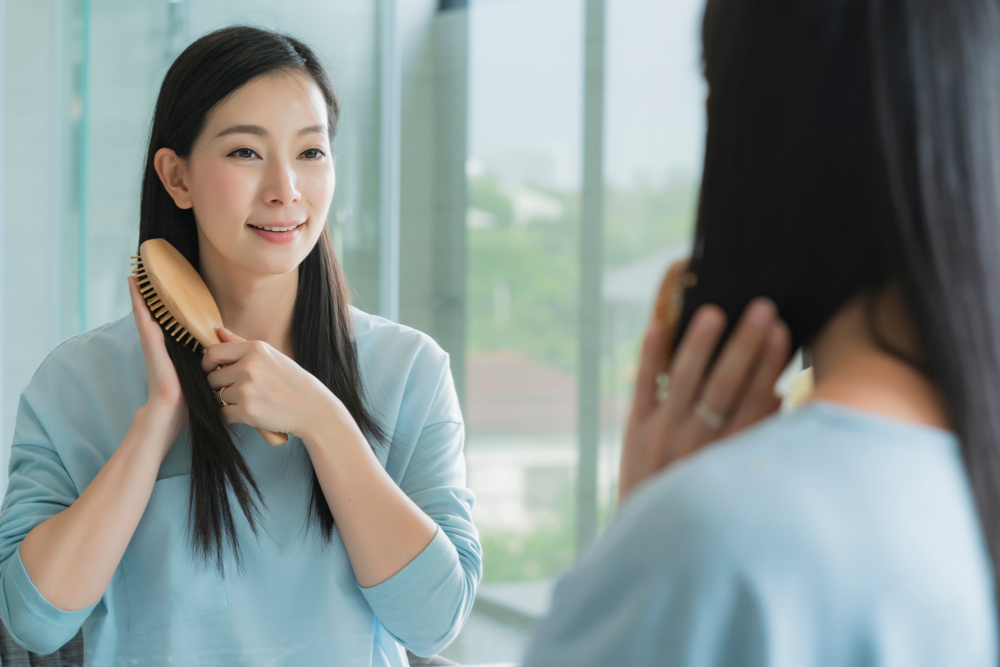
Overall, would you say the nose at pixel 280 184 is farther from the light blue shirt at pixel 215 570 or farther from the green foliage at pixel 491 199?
the green foliage at pixel 491 199

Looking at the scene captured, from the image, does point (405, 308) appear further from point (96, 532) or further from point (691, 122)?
point (96, 532)

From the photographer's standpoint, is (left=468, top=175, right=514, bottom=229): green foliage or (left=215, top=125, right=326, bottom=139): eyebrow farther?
(left=468, top=175, right=514, bottom=229): green foliage

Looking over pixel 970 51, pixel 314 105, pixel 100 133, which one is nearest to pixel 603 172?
pixel 100 133

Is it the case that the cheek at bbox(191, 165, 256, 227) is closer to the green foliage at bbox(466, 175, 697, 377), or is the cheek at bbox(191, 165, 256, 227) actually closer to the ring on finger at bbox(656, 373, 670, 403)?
the ring on finger at bbox(656, 373, 670, 403)

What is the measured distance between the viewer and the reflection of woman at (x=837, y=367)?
0.79 feet

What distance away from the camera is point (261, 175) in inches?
27.3

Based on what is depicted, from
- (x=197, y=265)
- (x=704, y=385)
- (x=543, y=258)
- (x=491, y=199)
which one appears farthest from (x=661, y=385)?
(x=491, y=199)

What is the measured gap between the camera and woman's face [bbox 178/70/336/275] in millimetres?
689

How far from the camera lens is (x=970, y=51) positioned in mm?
271

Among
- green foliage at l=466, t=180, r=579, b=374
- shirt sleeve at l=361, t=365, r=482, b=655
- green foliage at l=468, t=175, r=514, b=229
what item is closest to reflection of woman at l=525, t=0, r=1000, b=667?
shirt sleeve at l=361, t=365, r=482, b=655

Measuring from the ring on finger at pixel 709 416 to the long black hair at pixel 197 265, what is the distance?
1.44 ft

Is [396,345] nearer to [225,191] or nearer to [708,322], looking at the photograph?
[225,191]

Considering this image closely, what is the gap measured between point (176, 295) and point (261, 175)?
0.12m

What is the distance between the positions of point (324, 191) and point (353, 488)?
0.26 meters
